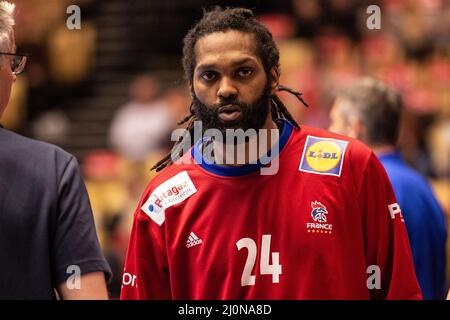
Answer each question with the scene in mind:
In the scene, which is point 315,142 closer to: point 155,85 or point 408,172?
point 408,172

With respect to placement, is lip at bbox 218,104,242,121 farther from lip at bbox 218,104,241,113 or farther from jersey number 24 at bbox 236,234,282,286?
jersey number 24 at bbox 236,234,282,286

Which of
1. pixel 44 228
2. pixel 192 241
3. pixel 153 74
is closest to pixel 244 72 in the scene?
pixel 192 241

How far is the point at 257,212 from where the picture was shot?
317 centimetres

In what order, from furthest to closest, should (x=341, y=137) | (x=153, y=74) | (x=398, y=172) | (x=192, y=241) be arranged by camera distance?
(x=153, y=74) < (x=398, y=172) < (x=341, y=137) < (x=192, y=241)

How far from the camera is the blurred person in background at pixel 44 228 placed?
9.05ft

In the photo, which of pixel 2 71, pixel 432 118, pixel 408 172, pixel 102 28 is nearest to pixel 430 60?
pixel 432 118

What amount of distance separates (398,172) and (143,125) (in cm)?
533

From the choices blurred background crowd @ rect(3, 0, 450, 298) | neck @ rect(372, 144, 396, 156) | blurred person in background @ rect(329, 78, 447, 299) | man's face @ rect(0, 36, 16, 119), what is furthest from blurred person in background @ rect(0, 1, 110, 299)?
blurred background crowd @ rect(3, 0, 450, 298)

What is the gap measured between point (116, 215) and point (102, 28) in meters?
3.58

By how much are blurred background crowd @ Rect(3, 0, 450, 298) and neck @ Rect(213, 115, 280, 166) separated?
410cm

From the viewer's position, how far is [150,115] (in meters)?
9.62

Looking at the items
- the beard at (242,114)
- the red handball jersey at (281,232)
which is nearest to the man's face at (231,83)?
the beard at (242,114)

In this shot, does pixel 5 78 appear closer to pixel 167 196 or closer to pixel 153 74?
pixel 167 196

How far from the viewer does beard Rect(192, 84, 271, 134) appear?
3188 millimetres
